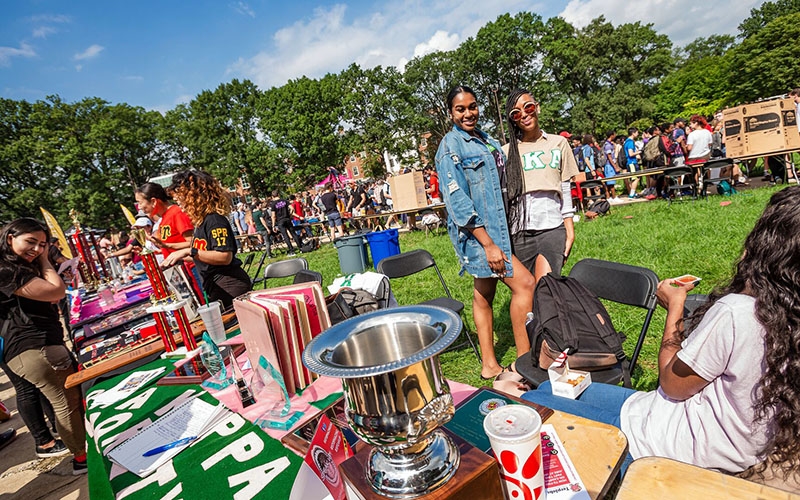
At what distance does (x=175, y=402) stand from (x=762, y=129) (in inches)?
457

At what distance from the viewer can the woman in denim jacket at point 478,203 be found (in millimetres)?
2523

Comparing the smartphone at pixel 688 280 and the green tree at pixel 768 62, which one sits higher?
the green tree at pixel 768 62

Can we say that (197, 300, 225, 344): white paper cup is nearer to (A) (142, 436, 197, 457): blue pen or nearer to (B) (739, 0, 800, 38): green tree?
(A) (142, 436, 197, 457): blue pen

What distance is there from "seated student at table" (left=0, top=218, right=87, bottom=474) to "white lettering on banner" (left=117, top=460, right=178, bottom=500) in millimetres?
2067

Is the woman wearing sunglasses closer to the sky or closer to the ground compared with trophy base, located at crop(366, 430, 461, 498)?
closer to the sky

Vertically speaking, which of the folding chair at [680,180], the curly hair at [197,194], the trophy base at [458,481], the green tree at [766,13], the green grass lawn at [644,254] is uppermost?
the green tree at [766,13]

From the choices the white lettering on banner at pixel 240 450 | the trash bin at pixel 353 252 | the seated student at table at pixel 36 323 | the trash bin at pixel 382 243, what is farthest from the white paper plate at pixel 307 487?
the trash bin at pixel 353 252

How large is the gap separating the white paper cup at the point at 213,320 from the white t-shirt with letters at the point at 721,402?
6.16ft

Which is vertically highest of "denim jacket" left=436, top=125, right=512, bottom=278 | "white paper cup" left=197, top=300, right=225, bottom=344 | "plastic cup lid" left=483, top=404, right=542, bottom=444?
"denim jacket" left=436, top=125, right=512, bottom=278

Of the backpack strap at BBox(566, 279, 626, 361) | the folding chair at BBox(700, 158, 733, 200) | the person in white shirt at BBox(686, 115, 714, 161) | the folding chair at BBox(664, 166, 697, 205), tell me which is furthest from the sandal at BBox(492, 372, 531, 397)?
the person in white shirt at BBox(686, 115, 714, 161)

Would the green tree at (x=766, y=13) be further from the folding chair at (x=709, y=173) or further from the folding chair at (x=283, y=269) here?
the folding chair at (x=283, y=269)

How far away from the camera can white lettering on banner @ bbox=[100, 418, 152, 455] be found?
137 centimetres

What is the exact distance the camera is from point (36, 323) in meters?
2.67

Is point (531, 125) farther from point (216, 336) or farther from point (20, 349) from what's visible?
point (20, 349)
